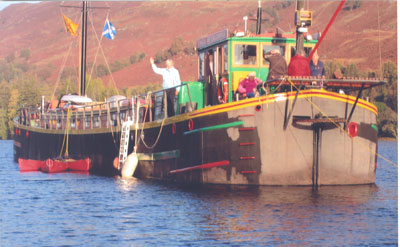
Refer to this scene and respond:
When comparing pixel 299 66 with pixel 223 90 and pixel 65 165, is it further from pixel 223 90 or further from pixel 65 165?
pixel 65 165

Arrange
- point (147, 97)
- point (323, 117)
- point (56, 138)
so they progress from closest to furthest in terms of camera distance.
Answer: point (323, 117) → point (147, 97) → point (56, 138)

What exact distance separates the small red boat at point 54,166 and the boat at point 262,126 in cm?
762

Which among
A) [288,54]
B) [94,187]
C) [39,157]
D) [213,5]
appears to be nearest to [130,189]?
[94,187]

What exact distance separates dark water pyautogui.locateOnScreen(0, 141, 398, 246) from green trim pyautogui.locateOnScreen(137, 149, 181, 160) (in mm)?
1065

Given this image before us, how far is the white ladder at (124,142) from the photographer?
31156 millimetres

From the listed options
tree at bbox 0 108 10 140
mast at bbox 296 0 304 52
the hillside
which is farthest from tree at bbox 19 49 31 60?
mast at bbox 296 0 304 52

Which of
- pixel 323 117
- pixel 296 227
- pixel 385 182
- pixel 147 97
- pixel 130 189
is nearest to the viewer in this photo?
pixel 296 227

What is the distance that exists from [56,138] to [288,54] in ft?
59.2

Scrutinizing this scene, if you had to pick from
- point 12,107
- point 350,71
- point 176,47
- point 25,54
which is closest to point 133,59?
point 176,47

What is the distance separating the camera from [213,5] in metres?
196

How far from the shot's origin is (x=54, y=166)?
35.8m

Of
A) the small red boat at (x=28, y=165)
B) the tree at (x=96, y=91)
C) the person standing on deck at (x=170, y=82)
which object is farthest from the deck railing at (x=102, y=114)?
the tree at (x=96, y=91)

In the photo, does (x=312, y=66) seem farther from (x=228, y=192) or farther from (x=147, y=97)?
(x=147, y=97)

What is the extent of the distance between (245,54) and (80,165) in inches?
497
